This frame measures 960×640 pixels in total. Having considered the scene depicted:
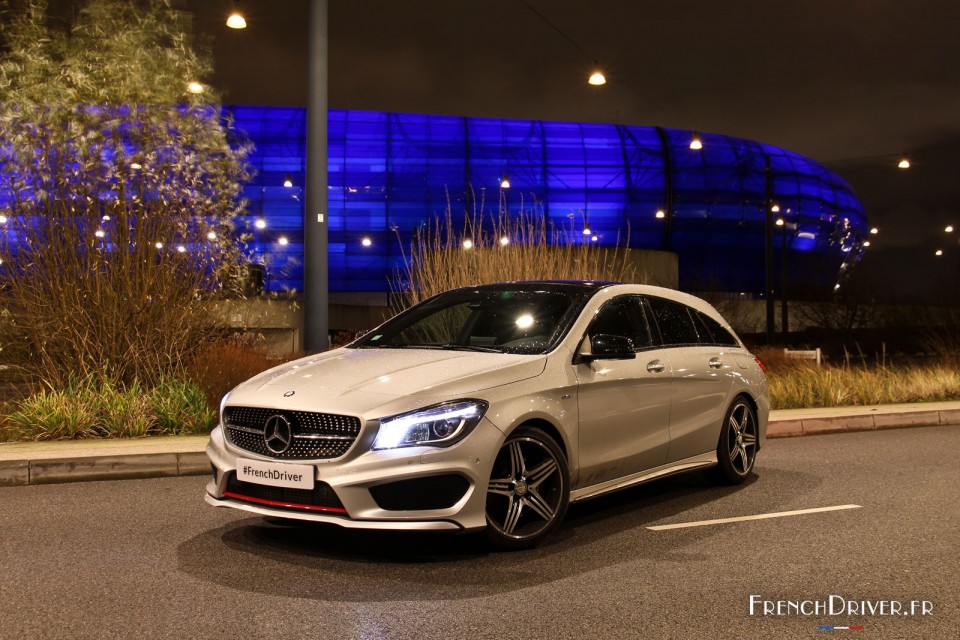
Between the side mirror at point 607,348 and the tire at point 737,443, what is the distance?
1.90 m

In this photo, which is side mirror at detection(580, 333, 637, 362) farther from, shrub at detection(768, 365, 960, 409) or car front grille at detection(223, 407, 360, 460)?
shrub at detection(768, 365, 960, 409)

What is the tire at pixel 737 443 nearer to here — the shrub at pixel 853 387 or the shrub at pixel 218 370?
the shrub at pixel 218 370

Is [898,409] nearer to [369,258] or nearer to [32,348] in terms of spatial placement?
[32,348]

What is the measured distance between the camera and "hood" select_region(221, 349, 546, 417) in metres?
5.13

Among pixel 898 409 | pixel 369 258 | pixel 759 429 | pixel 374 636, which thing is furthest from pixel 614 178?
pixel 374 636

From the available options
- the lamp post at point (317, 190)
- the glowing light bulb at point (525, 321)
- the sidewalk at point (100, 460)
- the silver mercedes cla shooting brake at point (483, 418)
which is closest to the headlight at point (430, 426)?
the silver mercedes cla shooting brake at point (483, 418)

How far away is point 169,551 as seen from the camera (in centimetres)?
559

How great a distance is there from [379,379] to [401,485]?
69cm

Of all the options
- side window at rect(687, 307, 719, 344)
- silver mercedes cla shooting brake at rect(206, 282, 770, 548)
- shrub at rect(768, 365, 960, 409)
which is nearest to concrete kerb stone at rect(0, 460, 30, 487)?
silver mercedes cla shooting brake at rect(206, 282, 770, 548)

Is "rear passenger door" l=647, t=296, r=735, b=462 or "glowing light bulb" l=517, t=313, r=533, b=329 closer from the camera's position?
"glowing light bulb" l=517, t=313, r=533, b=329

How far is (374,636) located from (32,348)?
8049 millimetres

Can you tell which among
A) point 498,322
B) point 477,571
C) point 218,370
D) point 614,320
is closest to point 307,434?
point 477,571

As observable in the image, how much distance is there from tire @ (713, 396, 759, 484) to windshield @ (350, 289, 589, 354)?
1.94 meters

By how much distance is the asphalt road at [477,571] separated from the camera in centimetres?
421
